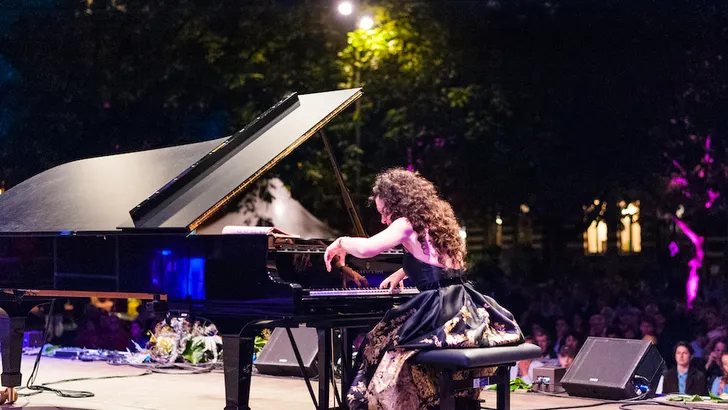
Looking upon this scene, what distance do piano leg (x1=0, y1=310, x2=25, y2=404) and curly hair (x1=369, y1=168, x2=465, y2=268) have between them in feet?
8.59

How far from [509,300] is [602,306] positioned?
1.01 metres

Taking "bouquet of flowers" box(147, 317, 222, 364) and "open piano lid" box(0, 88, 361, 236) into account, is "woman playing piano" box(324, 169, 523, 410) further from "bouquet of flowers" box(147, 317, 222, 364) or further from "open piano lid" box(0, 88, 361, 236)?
"bouquet of flowers" box(147, 317, 222, 364)

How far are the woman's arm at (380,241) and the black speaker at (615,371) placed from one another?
224cm

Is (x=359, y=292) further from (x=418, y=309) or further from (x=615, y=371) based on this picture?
(x=615, y=371)

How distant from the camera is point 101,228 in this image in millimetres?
5199

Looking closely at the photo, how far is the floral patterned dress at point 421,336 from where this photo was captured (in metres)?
4.24

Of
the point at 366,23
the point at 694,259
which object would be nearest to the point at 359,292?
the point at 366,23

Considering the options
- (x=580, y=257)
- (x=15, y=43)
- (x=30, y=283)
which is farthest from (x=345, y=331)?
(x=580, y=257)

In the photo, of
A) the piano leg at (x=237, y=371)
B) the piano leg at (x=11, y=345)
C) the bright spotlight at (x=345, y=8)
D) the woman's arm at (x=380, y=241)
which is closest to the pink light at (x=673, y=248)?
the bright spotlight at (x=345, y=8)

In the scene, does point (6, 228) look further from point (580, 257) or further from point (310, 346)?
point (580, 257)

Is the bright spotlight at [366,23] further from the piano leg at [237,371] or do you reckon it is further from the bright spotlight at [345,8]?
the piano leg at [237,371]

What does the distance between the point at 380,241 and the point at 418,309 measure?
36 cm

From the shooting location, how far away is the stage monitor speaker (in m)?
6.84

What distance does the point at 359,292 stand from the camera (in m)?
4.67
